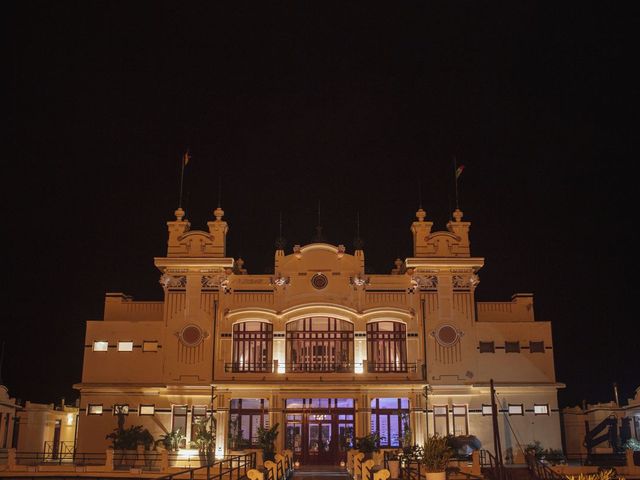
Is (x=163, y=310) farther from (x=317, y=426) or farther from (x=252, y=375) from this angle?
(x=317, y=426)

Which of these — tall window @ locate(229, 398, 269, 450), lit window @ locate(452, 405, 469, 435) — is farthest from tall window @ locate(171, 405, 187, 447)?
lit window @ locate(452, 405, 469, 435)

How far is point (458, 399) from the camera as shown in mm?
40844

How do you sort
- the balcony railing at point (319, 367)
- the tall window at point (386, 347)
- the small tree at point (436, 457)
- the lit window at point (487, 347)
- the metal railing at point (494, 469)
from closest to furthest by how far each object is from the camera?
the small tree at point (436, 457) → the metal railing at point (494, 469) → the balcony railing at point (319, 367) → the tall window at point (386, 347) → the lit window at point (487, 347)

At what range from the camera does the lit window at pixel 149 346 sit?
4206cm

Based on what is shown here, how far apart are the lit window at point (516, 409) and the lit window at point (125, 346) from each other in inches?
779

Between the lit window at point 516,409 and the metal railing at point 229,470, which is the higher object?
the lit window at point 516,409

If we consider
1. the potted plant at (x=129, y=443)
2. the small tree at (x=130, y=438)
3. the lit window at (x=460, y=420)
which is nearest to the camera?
the potted plant at (x=129, y=443)

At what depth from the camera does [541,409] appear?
41.2 m

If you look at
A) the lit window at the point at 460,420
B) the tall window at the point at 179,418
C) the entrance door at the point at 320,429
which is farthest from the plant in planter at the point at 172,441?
the lit window at the point at 460,420

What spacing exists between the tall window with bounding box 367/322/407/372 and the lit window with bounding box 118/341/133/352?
12376 millimetres

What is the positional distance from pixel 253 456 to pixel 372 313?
11.3 m

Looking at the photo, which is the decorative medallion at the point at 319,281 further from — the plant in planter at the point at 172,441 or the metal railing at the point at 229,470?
the metal railing at the point at 229,470

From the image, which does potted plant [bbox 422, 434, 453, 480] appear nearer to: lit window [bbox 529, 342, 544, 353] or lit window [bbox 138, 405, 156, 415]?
lit window [bbox 529, 342, 544, 353]

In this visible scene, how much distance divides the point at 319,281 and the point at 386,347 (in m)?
4.84
